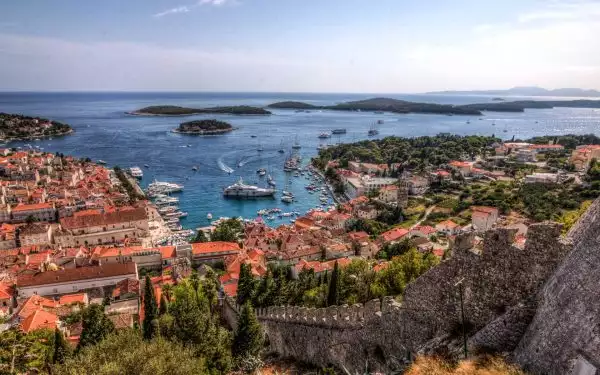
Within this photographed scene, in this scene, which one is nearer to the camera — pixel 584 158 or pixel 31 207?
pixel 31 207

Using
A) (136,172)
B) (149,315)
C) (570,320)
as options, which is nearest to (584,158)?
(149,315)

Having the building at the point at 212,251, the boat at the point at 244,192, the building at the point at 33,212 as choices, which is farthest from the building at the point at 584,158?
the building at the point at 33,212

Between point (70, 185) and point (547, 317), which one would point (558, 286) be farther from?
point (70, 185)

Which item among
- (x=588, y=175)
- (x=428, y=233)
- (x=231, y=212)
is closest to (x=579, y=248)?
(x=428, y=233)

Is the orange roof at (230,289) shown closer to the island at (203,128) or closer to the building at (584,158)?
the building at (584,158)

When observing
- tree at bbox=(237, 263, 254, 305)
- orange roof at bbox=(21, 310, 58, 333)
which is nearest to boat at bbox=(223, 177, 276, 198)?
orange roof at bbox=(21, 310, 58, 333)

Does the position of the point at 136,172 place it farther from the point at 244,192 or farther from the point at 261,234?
the point at 261,234
